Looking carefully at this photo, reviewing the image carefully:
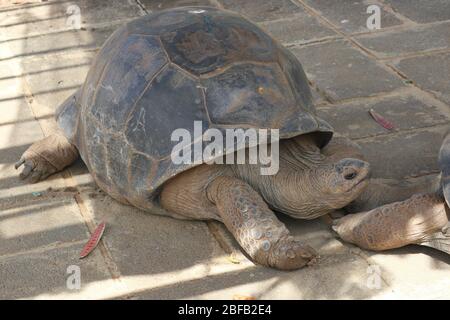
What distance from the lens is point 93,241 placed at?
13.6 ft

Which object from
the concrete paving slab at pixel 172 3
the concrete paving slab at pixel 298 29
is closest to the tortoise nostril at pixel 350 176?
the concrete paving slab at pixel 298 29

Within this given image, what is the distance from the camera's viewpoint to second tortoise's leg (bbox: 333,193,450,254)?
147 inches

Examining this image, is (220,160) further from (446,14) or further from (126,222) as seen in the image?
(446,14)

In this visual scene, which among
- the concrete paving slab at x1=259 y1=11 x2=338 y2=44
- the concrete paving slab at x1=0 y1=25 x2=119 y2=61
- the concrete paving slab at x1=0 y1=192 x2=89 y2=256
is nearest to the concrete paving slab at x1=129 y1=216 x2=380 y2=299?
the concrete paving slab at x1=0 y1=192 x2=89 y2=256

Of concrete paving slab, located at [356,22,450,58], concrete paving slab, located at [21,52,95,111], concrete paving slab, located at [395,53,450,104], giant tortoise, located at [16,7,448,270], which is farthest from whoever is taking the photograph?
concrete paving slab, located at [356,22,450,58]

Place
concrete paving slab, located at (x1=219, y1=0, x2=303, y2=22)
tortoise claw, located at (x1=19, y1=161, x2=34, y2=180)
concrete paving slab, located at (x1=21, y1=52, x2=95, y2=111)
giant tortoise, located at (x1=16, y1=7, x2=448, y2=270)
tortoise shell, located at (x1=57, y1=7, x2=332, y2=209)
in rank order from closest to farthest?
1. giant tortoise, located at (x1=16, y1=7, x2=448, y2=270)
2. tortoise shell, located at (x1=57, y1=7, x2=332, y2=209)
3. tortoise claw, located at (x1=19, y1=161, x2=34, y2=180)
4. concrete paving slab, located at (x1=21, y1=52, x2=95, y2=111)
5. concrete paving slab, located at (x1=219, y1=0, x2=303, y2=22)

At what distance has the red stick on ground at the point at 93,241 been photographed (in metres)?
4.05

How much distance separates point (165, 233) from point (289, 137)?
807 mm

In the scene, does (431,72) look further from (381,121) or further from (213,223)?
(213,223)

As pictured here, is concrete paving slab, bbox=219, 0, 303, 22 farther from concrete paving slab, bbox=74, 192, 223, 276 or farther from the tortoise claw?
concrete paving slab, bbox=74, 192, 223, 276

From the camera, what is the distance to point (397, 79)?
229 inches

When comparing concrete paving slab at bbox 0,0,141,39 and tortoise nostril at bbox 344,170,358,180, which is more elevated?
tortoise nostril at bbox 344,170,358,180

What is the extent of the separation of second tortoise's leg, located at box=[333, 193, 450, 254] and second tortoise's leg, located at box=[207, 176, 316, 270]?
285mm

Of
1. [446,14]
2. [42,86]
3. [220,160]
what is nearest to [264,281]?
[220,160]
